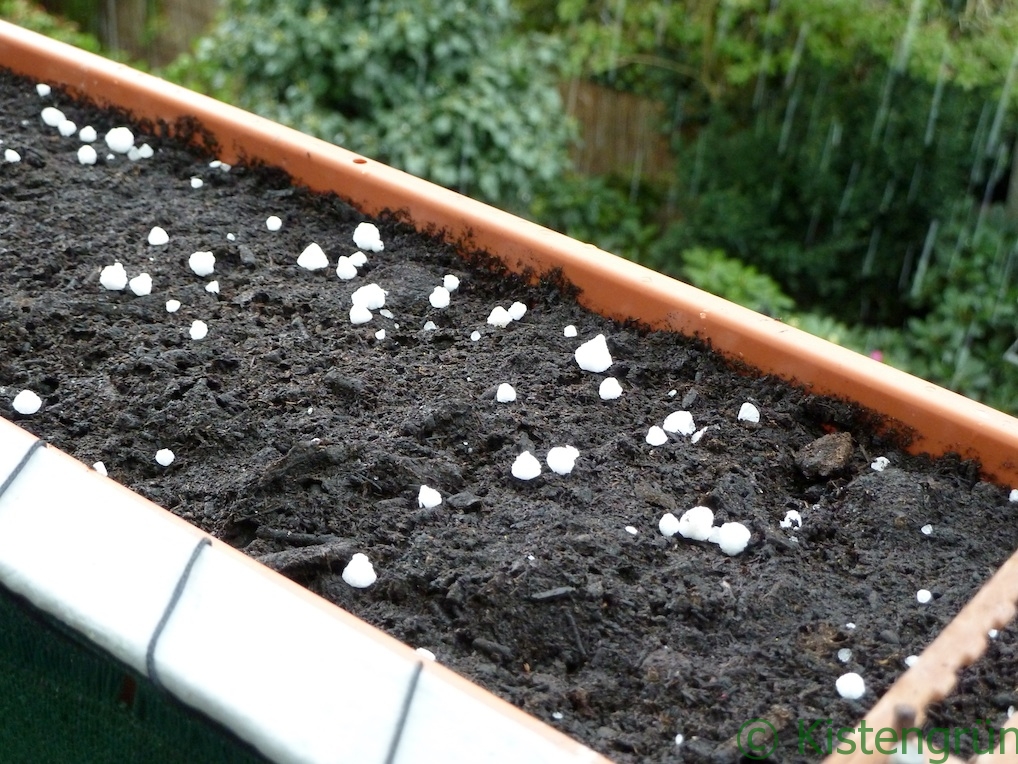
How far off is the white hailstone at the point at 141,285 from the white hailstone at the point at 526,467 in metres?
0.64

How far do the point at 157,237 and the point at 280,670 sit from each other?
0.98 m

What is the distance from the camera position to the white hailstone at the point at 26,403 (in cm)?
121

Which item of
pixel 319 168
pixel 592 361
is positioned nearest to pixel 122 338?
pixel 319 168

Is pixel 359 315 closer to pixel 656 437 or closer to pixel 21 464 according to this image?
pixel 656 437

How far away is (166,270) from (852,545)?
1.03 m

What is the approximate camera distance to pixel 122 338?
1368 millimetres

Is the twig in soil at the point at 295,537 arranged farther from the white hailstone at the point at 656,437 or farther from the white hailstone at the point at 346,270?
the white hailstone at the point at 346,270

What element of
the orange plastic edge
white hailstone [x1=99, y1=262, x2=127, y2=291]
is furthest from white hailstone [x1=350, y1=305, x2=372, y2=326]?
white hailstone [x1=99, y1=262, x2=127, y2=291]

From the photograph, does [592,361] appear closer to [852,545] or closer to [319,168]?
[852,545]

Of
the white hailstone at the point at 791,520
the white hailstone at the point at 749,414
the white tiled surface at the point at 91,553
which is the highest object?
the white tiled surface at the point at 91,553

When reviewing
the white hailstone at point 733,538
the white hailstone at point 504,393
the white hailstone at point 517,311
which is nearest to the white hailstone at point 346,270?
the white hailstone at point 517,311

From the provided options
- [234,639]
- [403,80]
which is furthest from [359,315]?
[403,80]

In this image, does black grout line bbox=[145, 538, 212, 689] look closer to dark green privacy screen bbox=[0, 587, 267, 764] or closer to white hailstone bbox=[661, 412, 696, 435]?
dark green privacy screen bbox=[0, 587, 267, 764]

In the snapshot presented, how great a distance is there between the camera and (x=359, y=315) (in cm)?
142
